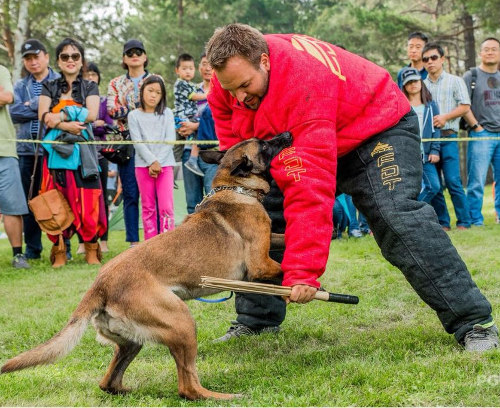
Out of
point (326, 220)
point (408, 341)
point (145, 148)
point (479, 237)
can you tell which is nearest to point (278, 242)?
point (326, 220)

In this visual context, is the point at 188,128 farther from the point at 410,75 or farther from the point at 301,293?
the point at 301,293

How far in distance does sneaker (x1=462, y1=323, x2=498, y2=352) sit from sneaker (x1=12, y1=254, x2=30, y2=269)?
5750 millimetres

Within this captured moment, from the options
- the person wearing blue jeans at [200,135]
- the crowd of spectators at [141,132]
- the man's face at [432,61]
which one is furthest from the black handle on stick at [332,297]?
the man's face at [432,61]

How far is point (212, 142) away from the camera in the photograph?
8195 mm

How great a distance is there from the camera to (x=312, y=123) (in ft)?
11.7

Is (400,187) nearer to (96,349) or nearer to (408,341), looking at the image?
(408,341)

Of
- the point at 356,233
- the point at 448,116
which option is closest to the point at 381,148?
the point at 356,233

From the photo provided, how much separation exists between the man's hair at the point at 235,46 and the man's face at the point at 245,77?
0.03m

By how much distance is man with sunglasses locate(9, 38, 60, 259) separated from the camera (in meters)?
8.35

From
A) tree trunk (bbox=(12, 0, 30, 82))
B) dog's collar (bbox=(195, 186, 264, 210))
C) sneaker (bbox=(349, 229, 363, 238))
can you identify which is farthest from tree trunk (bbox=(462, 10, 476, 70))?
dog's collar (bbox=(195, 186, 264, 210))

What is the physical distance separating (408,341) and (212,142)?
15.4 ft

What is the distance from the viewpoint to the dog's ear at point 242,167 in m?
4.07

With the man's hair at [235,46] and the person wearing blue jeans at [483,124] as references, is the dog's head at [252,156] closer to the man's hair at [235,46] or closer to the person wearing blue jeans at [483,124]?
the man's hair at [235,46]

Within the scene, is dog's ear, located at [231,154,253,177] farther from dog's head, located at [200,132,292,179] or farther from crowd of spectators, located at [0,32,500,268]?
crowd of spectators, located at [0,32,500,268]
